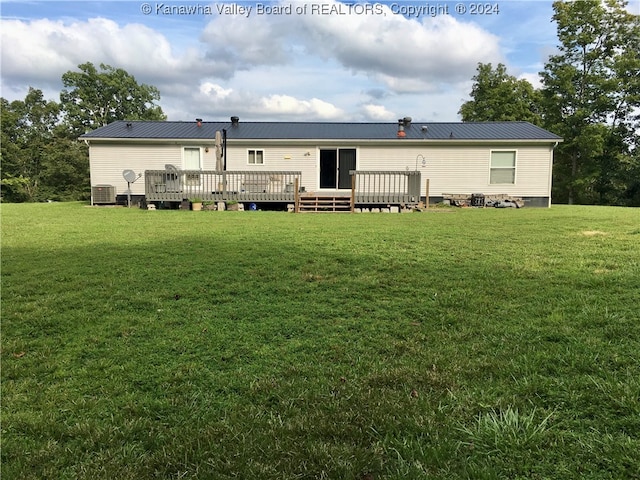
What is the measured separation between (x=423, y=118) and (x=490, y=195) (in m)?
5.39

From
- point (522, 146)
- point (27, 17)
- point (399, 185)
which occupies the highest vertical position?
point (27, 17)

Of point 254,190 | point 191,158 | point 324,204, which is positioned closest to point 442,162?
point 324,204

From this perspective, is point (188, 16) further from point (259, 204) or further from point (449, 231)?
point (449, 231)

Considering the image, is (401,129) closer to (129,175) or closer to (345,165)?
(345,165)

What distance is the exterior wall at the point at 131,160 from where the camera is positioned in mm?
15703

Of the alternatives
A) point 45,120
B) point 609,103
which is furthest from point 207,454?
point 45,120

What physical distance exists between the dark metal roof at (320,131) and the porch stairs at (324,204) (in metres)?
3.32

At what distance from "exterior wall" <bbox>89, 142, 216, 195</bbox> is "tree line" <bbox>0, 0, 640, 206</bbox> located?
17470mm

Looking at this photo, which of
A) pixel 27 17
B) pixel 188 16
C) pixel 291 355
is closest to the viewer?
pixel 291 355

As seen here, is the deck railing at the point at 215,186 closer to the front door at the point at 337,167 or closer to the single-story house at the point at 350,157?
the single-story house at the point at 350,157

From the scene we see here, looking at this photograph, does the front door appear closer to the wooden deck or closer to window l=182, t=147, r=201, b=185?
the wooden deck

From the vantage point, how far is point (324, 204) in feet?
43.6

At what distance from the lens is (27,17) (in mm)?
8203

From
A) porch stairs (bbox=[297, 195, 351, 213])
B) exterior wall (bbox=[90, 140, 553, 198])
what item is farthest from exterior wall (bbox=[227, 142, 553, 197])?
porch stairs (bbox=[297, 195, 351, 213])
